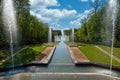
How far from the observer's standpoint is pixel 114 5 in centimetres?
3138

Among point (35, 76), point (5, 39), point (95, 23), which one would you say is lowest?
point (35, 76)

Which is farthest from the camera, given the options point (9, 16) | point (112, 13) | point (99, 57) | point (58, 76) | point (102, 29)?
point (102, 29)

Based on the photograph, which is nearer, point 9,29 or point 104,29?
point 9,29

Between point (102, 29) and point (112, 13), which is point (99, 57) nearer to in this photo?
point (112, 13)

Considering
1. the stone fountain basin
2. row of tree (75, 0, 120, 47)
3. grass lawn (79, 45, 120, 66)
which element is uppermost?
row of tree (75, 0, 120, 47)

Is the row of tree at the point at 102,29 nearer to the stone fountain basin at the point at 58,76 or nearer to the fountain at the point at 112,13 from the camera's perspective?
the fountain at the point at 112,13

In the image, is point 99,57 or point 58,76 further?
point 99,57

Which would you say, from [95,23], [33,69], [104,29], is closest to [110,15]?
[104,29]

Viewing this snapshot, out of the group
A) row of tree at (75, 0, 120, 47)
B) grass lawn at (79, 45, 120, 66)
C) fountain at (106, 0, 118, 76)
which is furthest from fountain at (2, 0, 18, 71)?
row of tree at (75, 0, 120, 47)

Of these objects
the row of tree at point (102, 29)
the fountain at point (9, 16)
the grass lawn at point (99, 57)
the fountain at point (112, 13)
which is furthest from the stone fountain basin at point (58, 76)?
the row of tree at point (102, 29)

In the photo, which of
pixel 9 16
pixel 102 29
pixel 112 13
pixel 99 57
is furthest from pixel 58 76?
pixel 102 29

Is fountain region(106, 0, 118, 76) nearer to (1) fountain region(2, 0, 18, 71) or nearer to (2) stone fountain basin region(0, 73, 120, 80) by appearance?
(1) fountain region(2, 0, 18, 71)

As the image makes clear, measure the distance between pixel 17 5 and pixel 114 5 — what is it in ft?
47.3

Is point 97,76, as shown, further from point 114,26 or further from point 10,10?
point 114,26
